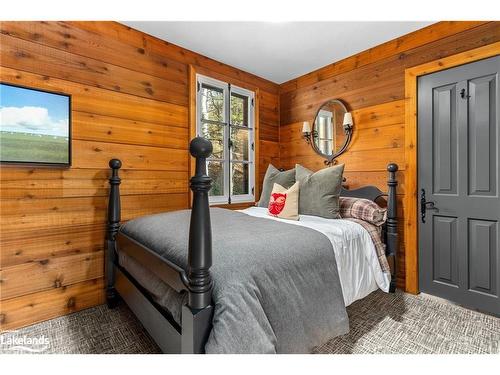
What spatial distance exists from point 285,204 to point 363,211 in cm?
72

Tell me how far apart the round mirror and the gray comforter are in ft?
5.66

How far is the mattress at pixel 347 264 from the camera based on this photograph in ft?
A: 5.06

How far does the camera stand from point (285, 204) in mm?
2381

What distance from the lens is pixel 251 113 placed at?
3.57 m

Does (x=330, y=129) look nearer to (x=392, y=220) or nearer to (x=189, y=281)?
(x=392, y=220)

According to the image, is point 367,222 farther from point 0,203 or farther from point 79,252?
point 0,203

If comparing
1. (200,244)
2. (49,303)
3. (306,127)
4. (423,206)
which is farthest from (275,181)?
(49,303)

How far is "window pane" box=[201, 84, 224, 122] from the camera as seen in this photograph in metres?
3.09

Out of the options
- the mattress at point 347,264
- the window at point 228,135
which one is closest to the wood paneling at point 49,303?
the mattress at point 347,264

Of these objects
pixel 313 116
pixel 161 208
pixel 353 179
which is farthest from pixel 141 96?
pixel 353 179

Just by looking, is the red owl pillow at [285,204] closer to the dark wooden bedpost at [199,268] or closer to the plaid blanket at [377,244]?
the plaid blanket at [377,244]

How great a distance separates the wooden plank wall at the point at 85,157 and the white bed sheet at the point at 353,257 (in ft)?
5.27

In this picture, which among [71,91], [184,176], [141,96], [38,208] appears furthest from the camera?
[184,176]

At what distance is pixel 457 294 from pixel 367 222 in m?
0.98
